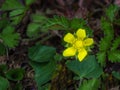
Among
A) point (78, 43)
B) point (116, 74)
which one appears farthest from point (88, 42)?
point (116, 74)

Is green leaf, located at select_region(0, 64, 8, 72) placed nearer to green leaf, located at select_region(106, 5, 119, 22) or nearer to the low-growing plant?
the low-growing plant

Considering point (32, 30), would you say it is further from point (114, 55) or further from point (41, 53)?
point (114, 55)

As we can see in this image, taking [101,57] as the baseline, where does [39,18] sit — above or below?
above

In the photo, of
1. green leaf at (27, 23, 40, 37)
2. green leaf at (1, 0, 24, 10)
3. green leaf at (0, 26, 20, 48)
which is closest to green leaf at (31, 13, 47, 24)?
green leaf at (27, 23, 40, 37)

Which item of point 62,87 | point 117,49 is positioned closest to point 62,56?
point 62,87

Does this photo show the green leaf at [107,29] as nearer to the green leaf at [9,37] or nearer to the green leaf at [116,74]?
the green leaf at [116,74]

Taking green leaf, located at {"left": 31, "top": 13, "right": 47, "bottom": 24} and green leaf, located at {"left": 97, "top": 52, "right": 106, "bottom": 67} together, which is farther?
green leaf, located at {"left": 31, "top": 13, "right": 47, "bottom": 24}

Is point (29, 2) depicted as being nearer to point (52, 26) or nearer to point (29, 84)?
point (52, 26)
